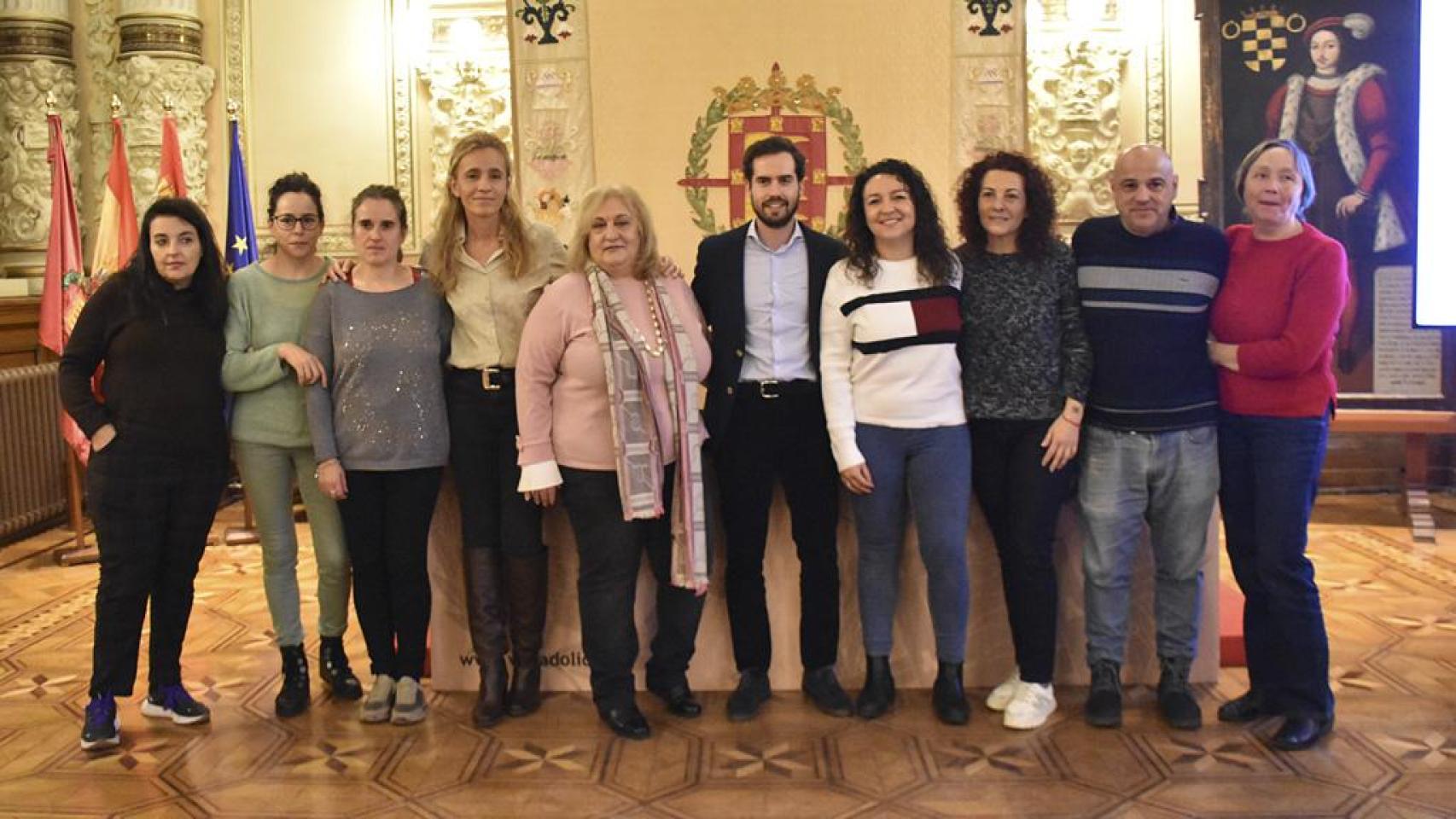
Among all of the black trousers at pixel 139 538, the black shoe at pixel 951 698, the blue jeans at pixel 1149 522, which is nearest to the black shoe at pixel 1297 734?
the blue jeans at pixel 1149 522

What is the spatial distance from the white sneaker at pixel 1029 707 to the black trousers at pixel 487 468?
1294 mm

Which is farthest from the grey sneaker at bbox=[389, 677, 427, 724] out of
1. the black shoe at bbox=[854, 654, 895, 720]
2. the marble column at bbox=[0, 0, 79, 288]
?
the marble column at bbox=[0, 0, 79, 288]

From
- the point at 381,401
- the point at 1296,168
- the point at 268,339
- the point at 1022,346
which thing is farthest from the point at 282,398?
the point at 1296,168

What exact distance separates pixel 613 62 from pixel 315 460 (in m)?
2.63

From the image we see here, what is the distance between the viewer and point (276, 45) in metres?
7.26

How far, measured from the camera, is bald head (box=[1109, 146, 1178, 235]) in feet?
10.2

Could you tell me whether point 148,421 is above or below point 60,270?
below

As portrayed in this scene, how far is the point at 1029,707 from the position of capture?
132 inches

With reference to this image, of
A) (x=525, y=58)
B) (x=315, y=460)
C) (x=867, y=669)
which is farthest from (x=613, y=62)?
(x=867, y=669)

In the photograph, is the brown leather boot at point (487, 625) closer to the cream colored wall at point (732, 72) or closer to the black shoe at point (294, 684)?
the black shoe at point (294, 684)

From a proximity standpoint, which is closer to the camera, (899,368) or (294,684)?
(899,368)

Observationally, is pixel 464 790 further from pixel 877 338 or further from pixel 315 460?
pixel 877 338

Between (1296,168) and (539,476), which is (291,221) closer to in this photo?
(539,476)

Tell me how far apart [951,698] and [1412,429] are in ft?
12.1
